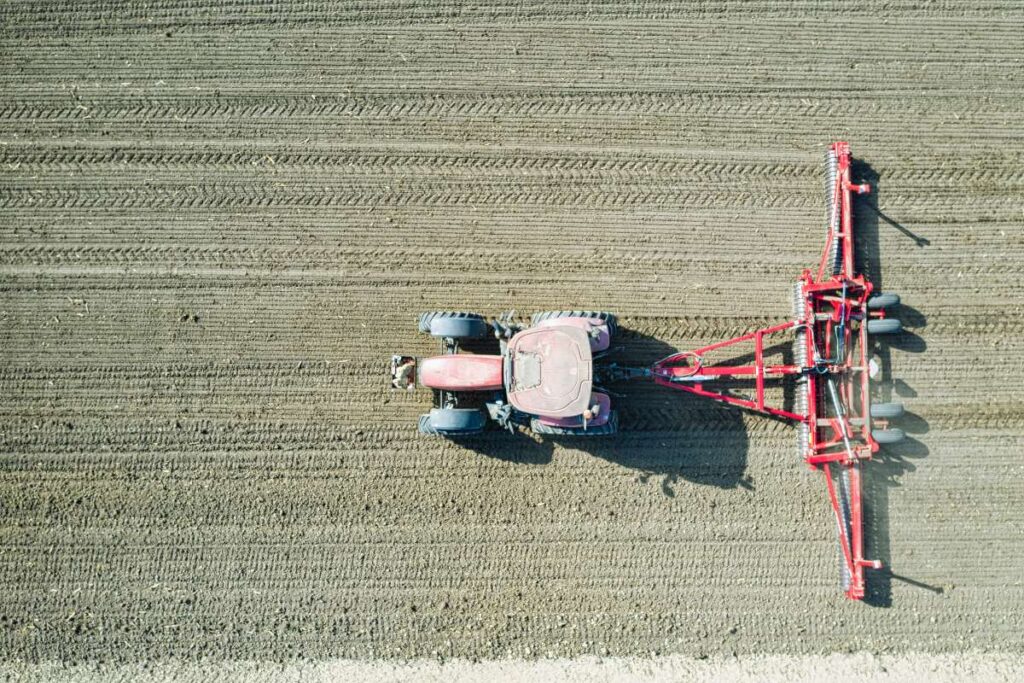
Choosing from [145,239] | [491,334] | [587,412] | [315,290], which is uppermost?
[145,239]

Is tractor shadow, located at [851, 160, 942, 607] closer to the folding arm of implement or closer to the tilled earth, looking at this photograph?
the tilled earth

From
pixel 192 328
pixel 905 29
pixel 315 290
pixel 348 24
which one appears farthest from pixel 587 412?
pixel 905 29

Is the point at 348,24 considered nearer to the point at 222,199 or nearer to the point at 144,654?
the point at 222,199

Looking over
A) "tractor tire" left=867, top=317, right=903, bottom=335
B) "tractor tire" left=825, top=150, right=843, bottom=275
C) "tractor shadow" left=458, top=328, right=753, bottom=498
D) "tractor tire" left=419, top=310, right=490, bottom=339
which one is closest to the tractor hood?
"tractor tire" left=419, top=310, right=490, bottom=339

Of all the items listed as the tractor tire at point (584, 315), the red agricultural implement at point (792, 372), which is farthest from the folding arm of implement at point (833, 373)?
the tractor tire at point (584, 315)

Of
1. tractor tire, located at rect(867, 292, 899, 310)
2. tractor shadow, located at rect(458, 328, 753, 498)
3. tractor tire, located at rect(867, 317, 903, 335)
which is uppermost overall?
tractor tire, located at rect(867, 292, 899, 310)

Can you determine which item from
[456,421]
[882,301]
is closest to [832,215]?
[882,301]

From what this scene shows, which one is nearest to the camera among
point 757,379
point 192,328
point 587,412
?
point 587,412
